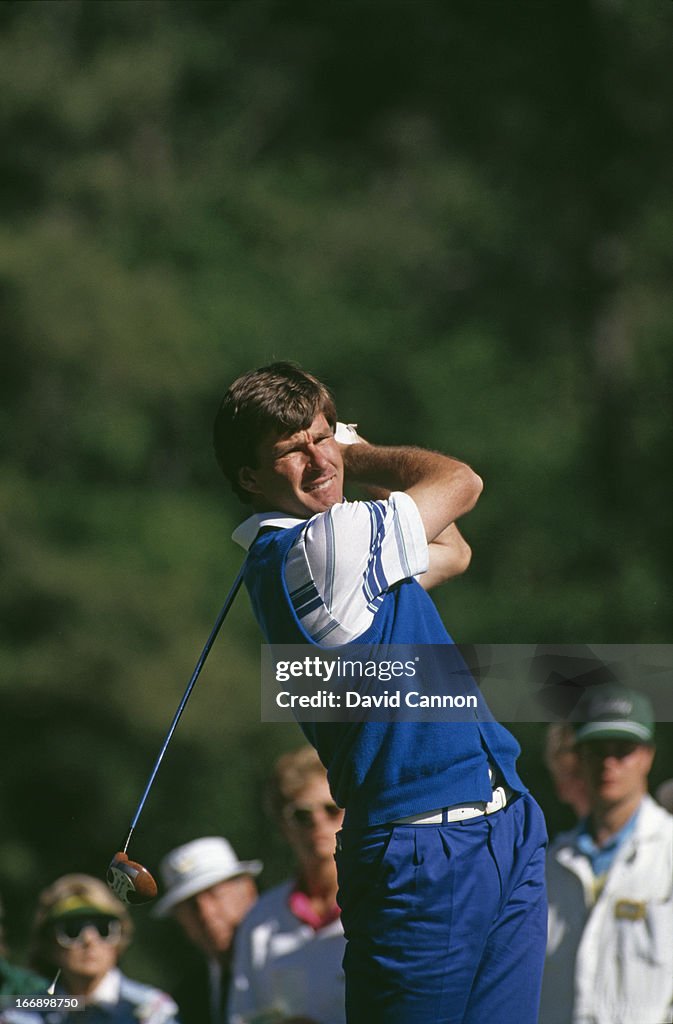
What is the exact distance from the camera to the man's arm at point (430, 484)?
2262 millimetres

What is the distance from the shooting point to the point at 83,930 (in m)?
3.28

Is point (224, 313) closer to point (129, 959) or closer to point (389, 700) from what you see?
point (129, 959)

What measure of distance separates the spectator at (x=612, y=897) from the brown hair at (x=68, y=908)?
2.89ft

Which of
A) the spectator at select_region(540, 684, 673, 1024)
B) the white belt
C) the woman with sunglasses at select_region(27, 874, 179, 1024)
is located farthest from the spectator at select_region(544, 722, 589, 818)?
the white belt

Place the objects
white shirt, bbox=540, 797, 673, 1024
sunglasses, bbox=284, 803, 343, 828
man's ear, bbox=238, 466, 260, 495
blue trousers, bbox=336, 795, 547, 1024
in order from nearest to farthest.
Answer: blue trousers, bbox=336, 795, 547, 1024
man's ear, bbox=238, 466, 260, 495
white shirt, bbox=540, 797, 673, 1024
sunglasses, bbox=284, 803, 343, 828

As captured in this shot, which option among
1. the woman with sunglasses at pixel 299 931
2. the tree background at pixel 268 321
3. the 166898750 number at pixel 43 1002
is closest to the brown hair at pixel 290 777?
the woman with sunglasses at pixel 299 931

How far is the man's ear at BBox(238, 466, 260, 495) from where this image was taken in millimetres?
2381

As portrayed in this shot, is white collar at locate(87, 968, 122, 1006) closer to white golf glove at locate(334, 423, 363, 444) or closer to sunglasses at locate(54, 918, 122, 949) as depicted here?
sunglasses at locate(54, 918, 122, 949)

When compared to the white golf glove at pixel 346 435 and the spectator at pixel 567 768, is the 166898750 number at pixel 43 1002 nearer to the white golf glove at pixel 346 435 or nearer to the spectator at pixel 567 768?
the spectator at pixel 567 768

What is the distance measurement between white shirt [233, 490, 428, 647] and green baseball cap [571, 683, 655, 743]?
0.99 m

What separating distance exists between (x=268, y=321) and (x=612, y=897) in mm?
6556

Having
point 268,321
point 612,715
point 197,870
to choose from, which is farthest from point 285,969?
point 268,321

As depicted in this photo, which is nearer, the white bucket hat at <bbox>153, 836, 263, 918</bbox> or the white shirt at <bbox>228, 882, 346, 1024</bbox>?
the white shirt at <bbox>228, 882, 346, 1024</bbox>

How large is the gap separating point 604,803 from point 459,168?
756 cm
